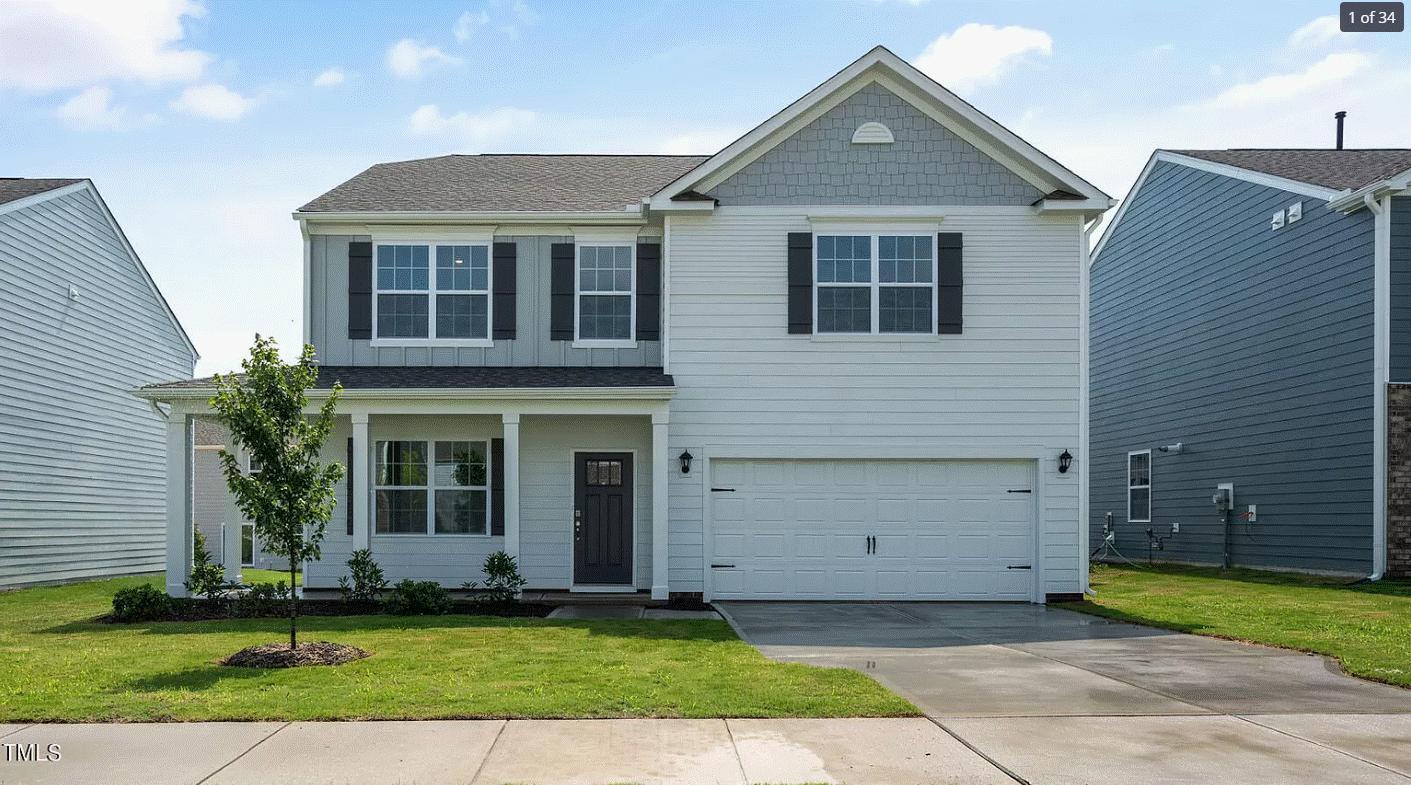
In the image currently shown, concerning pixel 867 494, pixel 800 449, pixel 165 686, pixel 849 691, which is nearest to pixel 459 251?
pixel 800 449

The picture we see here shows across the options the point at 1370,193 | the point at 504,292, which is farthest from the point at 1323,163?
the point at 504,292

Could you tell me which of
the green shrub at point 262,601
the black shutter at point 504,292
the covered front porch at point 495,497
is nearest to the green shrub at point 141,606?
the green shrub at point 262,601

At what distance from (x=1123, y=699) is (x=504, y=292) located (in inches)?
445

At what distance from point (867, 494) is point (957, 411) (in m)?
1.71

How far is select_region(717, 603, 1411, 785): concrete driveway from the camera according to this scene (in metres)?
7.07

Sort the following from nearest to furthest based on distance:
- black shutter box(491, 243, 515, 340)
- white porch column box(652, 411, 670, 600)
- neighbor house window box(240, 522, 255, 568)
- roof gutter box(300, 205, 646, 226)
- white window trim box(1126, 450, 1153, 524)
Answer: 1. white porch column box(652, 411, 670, 600)
2. roof gutter box(300, 205, 646, 226)
3. black shutter box(491, 243, 515, 340)
4. white window trim box(1126, 450, 1153, 524)
5. neighbor house window box(240, 522, 255, 568)

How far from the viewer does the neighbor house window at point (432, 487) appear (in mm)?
17875

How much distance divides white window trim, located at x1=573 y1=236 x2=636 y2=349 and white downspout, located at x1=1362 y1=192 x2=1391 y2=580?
36.9ft

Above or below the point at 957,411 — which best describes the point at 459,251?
above

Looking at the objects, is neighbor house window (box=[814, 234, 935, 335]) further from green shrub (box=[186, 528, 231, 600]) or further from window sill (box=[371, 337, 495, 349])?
green shrub (box=[186, 528, 231, 600])

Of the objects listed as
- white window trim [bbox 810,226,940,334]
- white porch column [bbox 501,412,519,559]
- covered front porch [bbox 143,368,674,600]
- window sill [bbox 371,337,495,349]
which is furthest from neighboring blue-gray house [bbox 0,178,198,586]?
white window trim [bbox 810,226,940,334]

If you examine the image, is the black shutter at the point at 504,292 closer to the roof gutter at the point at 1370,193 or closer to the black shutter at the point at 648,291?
the black shutter at the point at 648,291

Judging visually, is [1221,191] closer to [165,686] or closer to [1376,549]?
[1376,549]

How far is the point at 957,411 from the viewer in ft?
56.5
